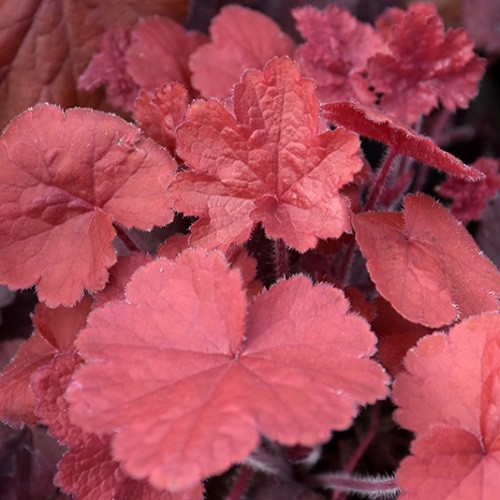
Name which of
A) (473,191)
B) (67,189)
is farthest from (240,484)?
(473,191)

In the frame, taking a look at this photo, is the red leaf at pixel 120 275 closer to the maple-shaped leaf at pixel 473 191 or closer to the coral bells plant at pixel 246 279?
the coral bells plant at pixel 246 279

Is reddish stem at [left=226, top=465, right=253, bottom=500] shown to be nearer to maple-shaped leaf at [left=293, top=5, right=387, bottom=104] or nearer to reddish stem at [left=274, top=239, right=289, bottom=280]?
reddish stem at [left=274, top=239, right=289, bottom=280]

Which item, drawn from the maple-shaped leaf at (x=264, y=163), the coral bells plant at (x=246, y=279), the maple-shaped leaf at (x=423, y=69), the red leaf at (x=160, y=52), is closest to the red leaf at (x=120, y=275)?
the coral bells plant at (x=246, y=279)

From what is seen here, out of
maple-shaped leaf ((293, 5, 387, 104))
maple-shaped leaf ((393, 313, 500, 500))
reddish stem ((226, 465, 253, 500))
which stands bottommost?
reddish stem ((226, 465, 253, 500))

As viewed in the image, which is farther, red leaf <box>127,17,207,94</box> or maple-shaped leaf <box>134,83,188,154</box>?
red leaf <box>127,17,207,94</box>

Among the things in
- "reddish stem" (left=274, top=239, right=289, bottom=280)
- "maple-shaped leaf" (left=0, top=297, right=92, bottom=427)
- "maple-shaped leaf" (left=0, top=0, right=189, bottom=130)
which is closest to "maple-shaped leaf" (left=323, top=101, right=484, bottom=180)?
"reddish stem" (left=274, top=239, right=289, bottom=280)

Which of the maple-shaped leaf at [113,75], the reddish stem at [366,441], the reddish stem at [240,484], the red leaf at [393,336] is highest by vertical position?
the maple-shaped leaf at [113,75]

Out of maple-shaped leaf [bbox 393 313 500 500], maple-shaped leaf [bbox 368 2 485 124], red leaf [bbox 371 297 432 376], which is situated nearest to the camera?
maple-shaped leaf [bbox 393 313 500 500]
